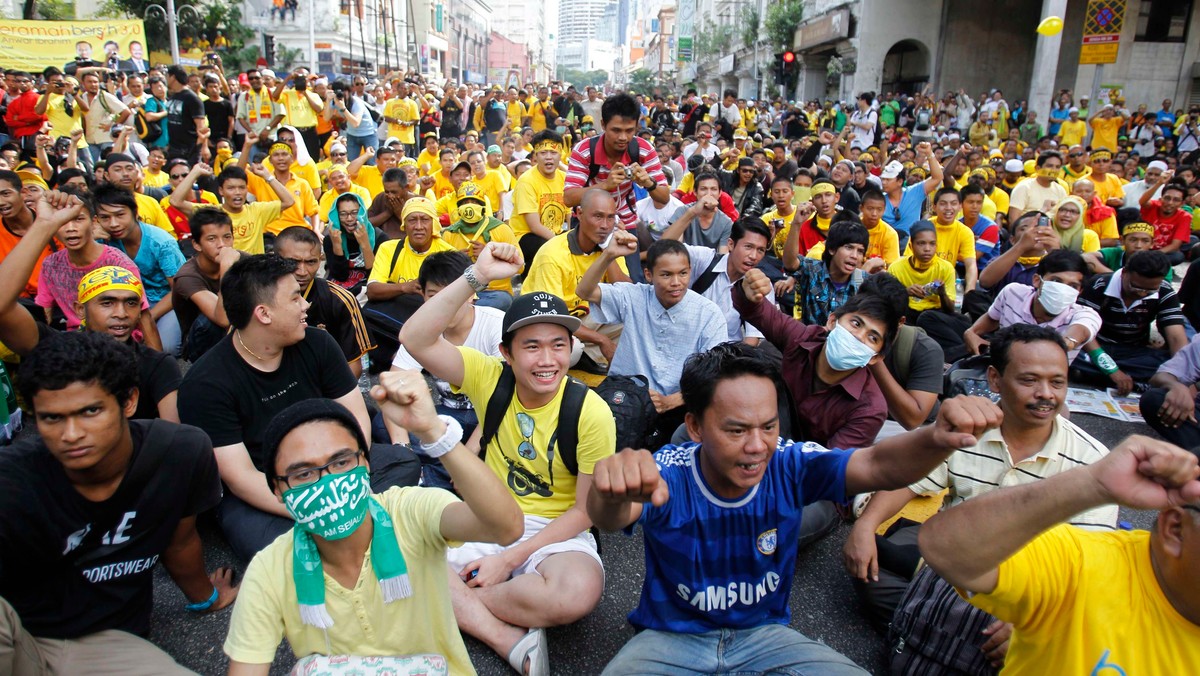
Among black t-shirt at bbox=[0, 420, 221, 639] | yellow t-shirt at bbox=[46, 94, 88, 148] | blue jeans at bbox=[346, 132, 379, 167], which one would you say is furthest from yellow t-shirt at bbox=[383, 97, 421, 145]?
black t-shirt at bbox=[0, 420, 221, 639]

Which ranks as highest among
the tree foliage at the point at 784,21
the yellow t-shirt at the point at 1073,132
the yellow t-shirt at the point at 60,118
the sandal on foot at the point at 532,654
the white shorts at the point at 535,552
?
the tree foliage at the point at 784,21

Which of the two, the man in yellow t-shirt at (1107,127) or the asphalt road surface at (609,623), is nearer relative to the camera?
the asphalt road surface at (609,623)

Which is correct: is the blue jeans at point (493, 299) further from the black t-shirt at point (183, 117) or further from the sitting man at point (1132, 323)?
the black t-shirt at point (183, 117)

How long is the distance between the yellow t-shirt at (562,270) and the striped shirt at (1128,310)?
382 centimetres

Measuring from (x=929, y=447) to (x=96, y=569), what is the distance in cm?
266

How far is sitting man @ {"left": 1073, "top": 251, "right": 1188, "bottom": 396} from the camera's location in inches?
210

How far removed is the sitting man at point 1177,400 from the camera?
4.52 metres

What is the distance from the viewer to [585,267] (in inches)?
206

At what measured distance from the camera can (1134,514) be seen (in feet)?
13.1

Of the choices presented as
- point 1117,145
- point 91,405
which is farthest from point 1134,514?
point 1117,145

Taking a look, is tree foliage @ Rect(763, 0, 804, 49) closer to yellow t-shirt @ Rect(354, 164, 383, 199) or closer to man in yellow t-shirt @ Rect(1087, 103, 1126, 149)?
man in yellow t-shirt @ Rect(1087, 103, 1126, 149)

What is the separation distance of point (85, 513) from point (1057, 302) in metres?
5.53

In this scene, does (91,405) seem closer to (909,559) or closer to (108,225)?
(909,559)

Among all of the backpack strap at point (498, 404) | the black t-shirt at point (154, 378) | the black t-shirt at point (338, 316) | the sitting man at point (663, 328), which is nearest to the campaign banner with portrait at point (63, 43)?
the black t-shirt at point (338, 316)
